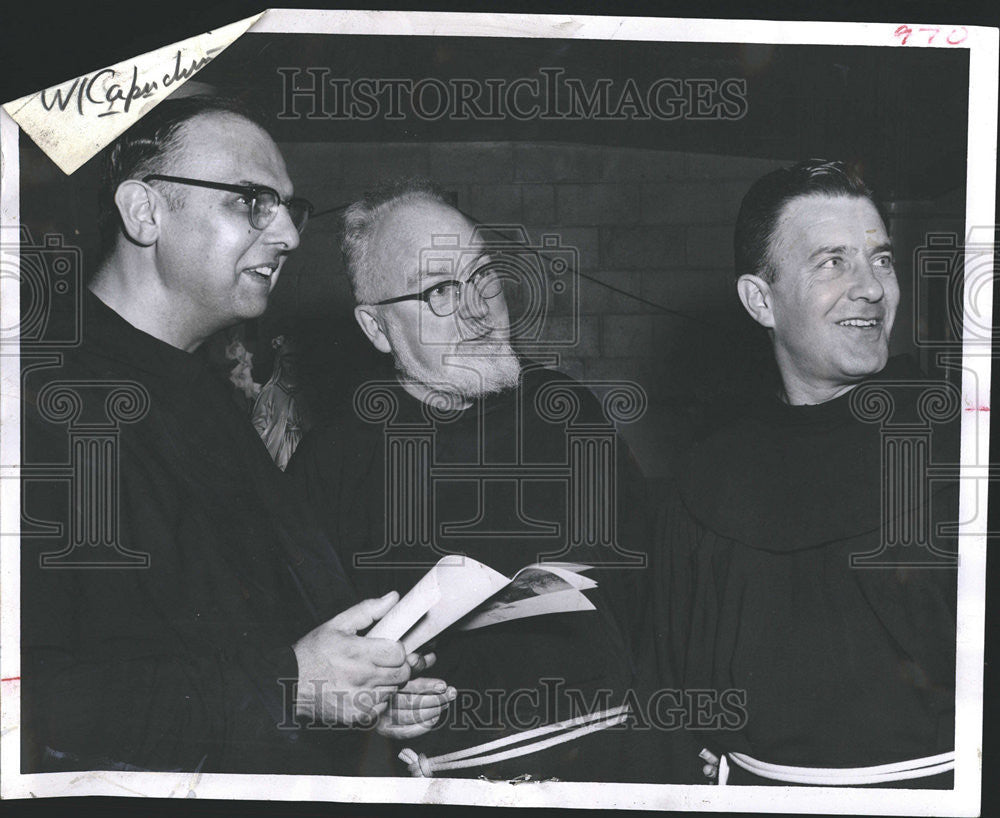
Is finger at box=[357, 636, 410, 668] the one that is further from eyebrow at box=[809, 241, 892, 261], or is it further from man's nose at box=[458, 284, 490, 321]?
eyebrow at box=[809, 241, 892, 261]

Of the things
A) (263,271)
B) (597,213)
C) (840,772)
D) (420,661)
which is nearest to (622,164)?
(597,213)

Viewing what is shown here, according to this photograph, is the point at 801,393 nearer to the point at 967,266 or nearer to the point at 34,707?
the point at 967,266

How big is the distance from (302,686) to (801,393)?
2.94ft

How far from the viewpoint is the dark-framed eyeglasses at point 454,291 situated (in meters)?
1.89

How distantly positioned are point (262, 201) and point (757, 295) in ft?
2.54

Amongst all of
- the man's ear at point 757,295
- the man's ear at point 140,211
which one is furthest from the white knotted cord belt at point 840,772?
the man's ear at point 140,211

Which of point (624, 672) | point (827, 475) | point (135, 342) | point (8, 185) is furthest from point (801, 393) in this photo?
point (8, 185)

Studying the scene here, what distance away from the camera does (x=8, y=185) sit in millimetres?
1905

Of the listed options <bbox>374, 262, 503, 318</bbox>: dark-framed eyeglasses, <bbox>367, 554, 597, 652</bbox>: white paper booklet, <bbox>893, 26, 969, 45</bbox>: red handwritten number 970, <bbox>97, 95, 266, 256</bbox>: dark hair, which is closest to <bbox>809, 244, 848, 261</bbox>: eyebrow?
<bbox>893, 26, 969, 45</bbox>: red handwritten number 970

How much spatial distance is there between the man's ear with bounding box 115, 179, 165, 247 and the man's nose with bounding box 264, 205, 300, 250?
17cm

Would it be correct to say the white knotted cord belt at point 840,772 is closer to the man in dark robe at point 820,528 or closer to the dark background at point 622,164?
the man in dark robe at point 820,528

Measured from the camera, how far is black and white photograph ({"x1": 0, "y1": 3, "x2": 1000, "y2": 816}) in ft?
6.17

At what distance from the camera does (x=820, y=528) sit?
1891 mm

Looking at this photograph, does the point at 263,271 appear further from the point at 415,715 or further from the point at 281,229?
the point at 415,715
